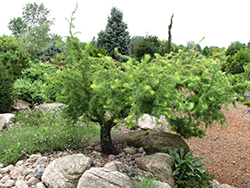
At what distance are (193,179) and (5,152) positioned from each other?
3597mm

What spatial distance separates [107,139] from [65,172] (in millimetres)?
1012

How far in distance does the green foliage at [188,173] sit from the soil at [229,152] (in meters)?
0.47

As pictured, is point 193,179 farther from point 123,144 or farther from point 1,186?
point 1,186

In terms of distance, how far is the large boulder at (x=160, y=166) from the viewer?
3363 mm

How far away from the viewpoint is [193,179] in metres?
3.63

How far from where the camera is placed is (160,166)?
135 inches

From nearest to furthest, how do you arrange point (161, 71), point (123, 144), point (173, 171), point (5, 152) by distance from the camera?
1. point (161, 71)
2. point (173, 171)
3. point (5, 152)
4. point (123, 144)

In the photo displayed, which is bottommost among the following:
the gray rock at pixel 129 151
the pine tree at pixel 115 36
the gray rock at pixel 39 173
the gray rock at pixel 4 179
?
the gray rock at pixel 4 179

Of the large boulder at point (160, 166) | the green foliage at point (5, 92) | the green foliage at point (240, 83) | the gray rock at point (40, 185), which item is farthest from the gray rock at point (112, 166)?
the green foliage at point (5, 92)

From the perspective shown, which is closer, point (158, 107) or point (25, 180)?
point (158, 107)

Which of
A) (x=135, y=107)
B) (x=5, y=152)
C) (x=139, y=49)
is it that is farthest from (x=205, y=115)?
(x=139, y=49)

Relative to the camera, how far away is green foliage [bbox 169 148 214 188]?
11.6ft

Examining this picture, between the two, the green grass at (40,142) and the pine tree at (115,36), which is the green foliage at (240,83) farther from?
the pine tree at (115,36)

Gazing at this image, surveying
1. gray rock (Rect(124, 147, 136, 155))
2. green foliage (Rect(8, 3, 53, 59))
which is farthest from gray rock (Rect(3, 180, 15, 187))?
green foliage (Rect(8, 3, 53, 59))
